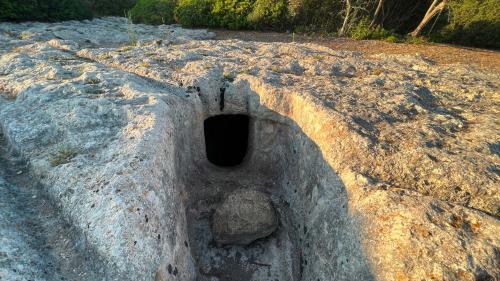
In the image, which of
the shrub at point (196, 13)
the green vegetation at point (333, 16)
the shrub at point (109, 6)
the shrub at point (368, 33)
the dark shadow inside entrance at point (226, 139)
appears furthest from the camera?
the shrub at point (109, 6)

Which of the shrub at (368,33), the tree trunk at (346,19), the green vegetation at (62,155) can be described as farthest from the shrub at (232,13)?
the green vegetation at (62,155)

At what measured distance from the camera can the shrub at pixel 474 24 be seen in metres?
15.3

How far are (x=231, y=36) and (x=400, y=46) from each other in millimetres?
7200

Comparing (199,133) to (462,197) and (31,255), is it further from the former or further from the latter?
(462,197)

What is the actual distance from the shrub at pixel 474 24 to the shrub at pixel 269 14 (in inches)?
286

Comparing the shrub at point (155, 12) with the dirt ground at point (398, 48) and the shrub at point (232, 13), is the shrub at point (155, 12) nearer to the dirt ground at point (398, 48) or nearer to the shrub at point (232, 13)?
the shrub at point (232, 13)

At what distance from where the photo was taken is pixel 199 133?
6477 millimetres

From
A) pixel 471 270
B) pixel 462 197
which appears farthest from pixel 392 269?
pixel 462 197

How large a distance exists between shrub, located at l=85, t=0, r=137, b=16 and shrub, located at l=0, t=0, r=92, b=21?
3.76 meters

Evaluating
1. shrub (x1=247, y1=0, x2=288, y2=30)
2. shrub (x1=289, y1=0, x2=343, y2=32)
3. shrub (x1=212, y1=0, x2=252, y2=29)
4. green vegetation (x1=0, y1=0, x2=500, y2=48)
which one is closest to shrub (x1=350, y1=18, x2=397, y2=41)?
green vegetation (x1=0, y1=0, x2=500, y2=48)

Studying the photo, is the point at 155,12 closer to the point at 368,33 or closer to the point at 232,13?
the point at 232,13

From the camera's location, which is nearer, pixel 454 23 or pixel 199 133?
pixel 199 133

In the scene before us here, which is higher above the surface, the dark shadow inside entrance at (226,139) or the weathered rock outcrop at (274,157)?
the weathered rock outcrop at (274,157)

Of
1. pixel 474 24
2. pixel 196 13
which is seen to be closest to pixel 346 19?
pixel 474 24
